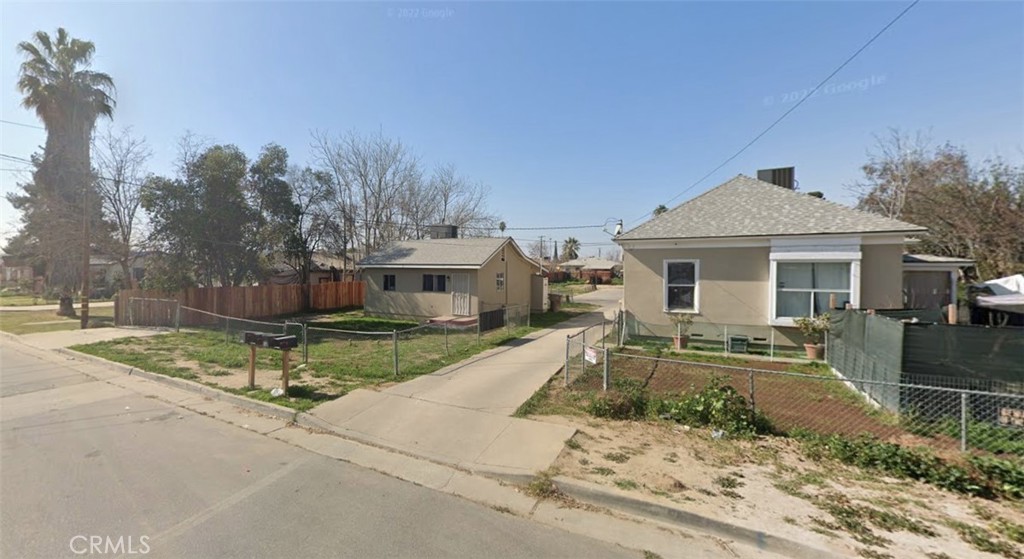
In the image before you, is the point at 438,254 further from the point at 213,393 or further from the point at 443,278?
the point at 213,393

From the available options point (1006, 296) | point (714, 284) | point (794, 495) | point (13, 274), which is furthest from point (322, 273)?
point (13, 274)

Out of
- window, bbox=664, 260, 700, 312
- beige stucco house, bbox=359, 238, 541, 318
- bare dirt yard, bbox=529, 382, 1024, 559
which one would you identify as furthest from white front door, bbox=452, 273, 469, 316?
bare dirt yard, bbox=529, 382, 1024, 559

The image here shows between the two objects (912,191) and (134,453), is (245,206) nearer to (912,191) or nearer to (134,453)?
(134,453)

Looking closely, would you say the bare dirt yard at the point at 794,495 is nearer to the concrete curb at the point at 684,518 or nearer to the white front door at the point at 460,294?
the concrete curb at the point at 684,518

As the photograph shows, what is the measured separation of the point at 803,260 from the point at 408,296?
628 inches

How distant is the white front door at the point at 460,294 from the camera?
61.4ft

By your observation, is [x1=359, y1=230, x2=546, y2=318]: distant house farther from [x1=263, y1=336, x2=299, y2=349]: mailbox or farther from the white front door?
[x1=263, y1=336, x2=299, y2=349]: mailbox

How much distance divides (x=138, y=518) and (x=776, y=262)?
13085 mm

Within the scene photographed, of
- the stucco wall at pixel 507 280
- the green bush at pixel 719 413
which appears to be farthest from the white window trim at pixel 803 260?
the stucco wall at pixel 507 280

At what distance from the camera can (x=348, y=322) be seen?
18766 millimetres

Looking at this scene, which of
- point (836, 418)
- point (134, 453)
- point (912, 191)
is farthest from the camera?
point (912, 191)

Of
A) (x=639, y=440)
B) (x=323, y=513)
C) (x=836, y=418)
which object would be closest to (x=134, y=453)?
(x=323, y=513)

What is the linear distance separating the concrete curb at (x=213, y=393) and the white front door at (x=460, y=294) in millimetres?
11415

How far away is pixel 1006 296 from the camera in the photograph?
36.3 feet
